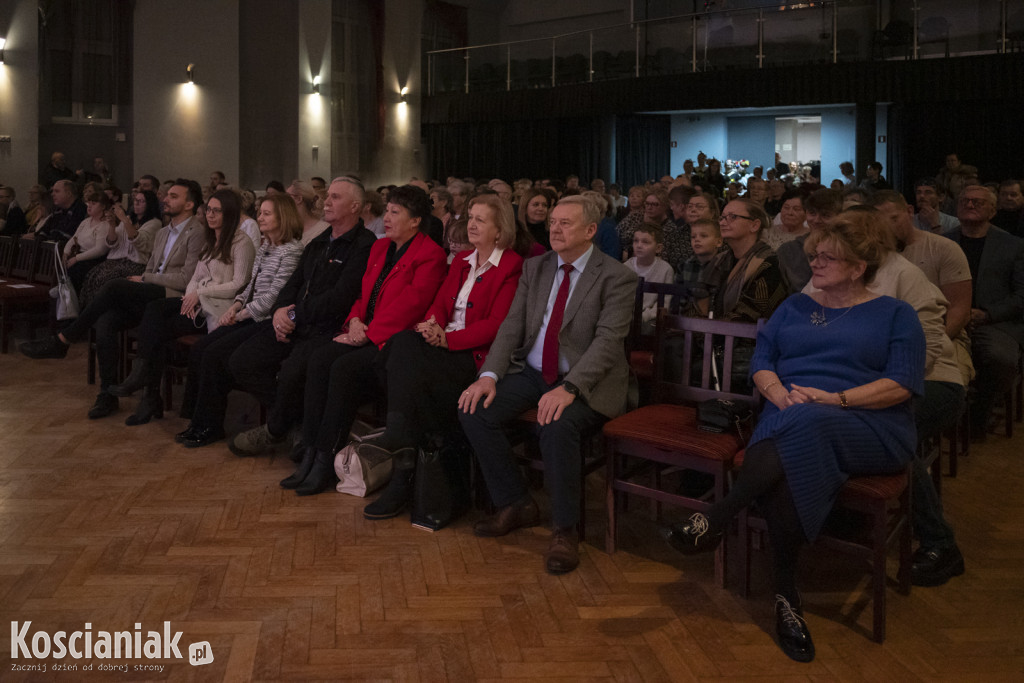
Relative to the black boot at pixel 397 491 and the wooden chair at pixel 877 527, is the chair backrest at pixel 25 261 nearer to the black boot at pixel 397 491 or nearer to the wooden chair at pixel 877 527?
A: the black boot at pixel 397 491

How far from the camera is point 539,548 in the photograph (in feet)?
10.5

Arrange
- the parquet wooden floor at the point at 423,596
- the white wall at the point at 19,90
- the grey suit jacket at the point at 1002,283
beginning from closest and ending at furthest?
the parquet wooden floor at the point at 423,596, the grey suit jacket at the point at 1002,283, the white wall at the point at 19,90

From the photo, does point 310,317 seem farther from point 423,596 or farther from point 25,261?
point 25,261

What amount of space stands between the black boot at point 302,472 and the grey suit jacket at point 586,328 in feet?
3.03

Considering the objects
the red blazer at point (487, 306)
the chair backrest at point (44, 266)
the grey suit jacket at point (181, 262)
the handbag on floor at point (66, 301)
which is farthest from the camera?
the chair backrest at point (44, 266)

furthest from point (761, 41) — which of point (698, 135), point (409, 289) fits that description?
point (409, 289)

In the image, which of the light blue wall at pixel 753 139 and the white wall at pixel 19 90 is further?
the light blue wall at pixel 753 139

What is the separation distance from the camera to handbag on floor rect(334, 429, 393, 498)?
12.2ft

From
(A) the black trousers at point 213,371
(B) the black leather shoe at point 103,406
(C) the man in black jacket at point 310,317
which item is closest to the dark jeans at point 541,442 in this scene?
(C) the man in black jacket at point 310,317

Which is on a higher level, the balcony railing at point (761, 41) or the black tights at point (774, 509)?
the balcony railing at point (761, 41)

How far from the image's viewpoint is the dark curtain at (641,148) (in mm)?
15078

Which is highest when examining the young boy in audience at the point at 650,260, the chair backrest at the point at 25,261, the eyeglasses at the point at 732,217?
the chair backrest at the point at 25,261

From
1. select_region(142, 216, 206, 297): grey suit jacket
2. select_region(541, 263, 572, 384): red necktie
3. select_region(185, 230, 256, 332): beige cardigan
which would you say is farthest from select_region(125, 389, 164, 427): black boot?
select_region(541, 263, 572, 384): red necktie

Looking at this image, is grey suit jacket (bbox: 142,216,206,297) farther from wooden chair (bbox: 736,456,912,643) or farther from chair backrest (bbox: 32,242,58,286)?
wooden chair (bbox: 736,456,912,643)
